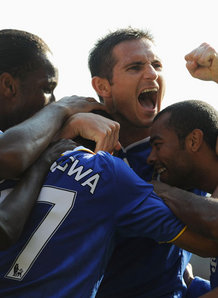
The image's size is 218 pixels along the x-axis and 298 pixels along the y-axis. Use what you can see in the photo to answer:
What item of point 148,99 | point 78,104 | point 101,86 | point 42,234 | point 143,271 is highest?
point 78,104

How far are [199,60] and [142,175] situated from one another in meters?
0.99

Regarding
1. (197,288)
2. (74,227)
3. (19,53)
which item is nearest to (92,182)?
(74,227)

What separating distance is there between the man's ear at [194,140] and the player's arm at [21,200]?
1.11 meters

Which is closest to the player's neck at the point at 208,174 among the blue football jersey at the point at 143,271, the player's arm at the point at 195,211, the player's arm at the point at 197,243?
the blue football jersey at the point at 143,271

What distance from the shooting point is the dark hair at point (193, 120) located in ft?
10.9

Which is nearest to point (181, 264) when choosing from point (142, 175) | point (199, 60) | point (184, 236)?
point (142, 175)

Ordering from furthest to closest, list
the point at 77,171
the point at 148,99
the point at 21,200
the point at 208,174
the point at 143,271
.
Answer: the point at 148,99
the point at 208,174
the point at 143,271
the point at 77,171
the point at 21,200

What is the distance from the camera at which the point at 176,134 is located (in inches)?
131

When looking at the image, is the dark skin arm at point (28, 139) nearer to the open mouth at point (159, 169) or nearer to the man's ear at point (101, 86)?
the open mouth at point (159, 169)

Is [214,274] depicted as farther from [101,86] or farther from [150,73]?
[101,86]

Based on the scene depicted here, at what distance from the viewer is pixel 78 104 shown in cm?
324

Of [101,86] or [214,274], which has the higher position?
[101,86]

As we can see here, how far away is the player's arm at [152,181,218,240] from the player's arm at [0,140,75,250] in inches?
25.3

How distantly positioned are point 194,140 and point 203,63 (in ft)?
1.85
